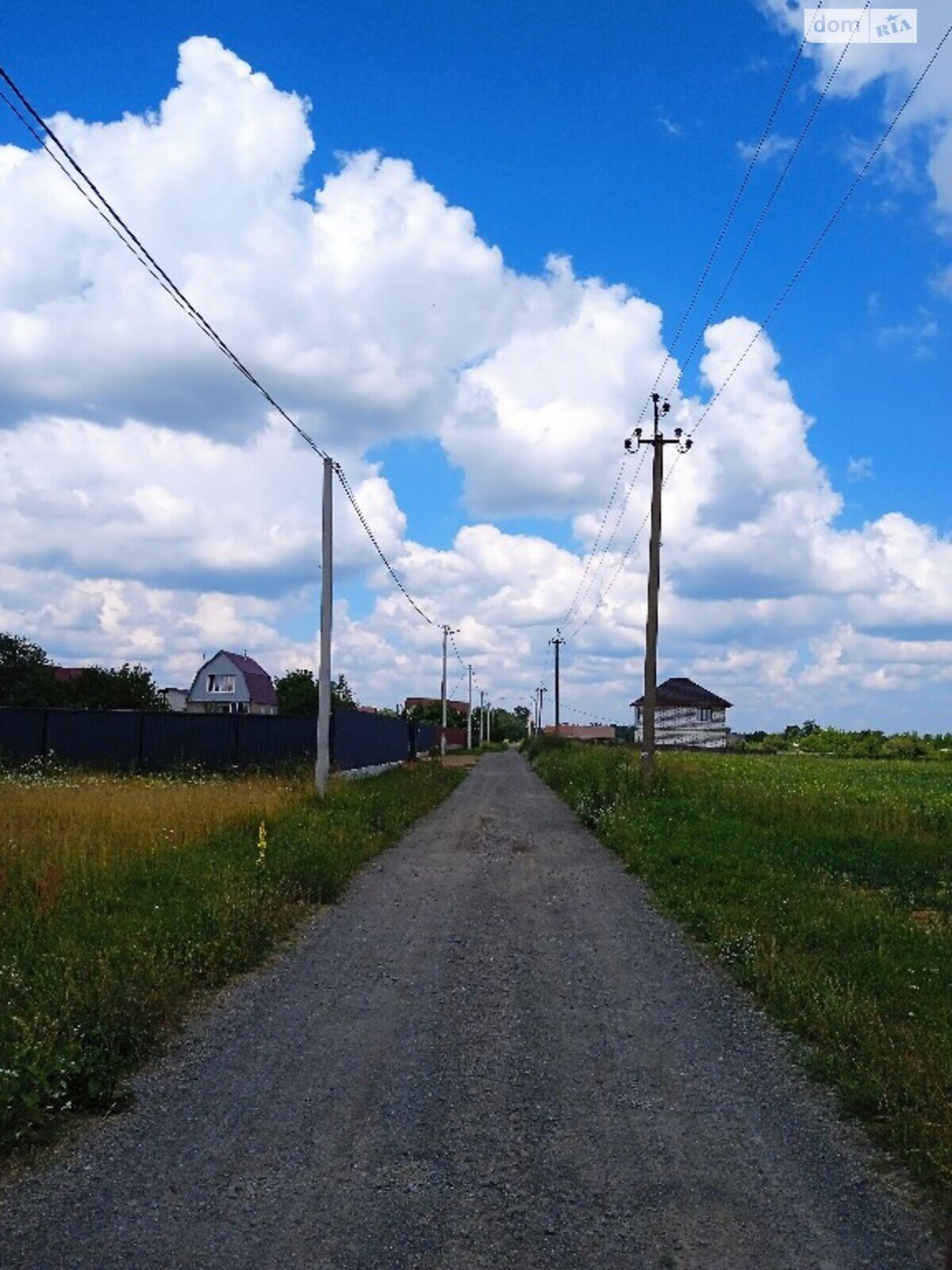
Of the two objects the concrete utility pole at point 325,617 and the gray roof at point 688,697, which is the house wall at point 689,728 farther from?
the concrete utility pole at point 325,617

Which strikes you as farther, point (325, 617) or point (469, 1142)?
point (325, 617)

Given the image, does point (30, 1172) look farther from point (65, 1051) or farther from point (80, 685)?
point (80, 685)

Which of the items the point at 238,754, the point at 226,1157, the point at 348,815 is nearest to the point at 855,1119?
the point at 226,1157

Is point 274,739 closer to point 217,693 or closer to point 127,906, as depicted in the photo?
point 127,906

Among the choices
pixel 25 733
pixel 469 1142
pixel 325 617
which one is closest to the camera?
pixel 469 1142

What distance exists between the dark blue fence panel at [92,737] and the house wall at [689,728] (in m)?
75.6

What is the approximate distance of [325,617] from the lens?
22188mm

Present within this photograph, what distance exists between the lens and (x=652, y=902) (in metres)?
12.6

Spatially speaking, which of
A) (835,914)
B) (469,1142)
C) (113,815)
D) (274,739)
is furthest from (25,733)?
(469,1142)

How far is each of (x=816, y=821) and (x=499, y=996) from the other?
46.5 feet

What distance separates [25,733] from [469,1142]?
93.1 ft

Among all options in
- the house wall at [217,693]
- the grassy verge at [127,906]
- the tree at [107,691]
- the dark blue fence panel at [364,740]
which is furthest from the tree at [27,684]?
the grassy verge at [127,906]

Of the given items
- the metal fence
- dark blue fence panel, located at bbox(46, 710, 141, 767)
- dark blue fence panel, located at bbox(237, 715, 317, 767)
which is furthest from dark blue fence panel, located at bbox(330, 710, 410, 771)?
dark blue fence panel, located at bbox(46, 710, 141, 767)

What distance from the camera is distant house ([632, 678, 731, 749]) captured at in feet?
341
